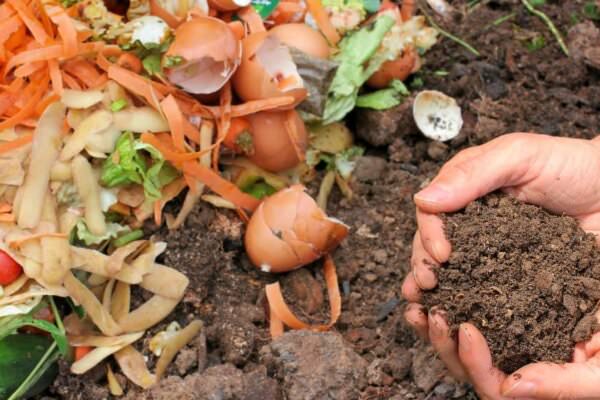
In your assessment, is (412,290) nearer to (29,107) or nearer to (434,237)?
(434,237)

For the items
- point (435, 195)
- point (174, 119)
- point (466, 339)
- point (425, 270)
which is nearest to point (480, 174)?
point (435, 195)

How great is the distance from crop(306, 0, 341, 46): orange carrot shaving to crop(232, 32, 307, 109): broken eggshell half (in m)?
0.18

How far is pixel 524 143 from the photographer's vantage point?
1.67m

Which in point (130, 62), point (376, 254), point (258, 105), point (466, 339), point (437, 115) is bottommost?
point (376, 254)

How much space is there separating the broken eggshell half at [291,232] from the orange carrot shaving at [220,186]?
0.07m

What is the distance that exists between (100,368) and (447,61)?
3.96ft

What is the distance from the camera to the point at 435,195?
5.24 feet

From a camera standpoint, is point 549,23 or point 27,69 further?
point 549,23

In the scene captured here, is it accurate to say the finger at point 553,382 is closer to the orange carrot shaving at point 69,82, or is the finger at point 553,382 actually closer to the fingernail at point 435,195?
the fingernail at point 435,195

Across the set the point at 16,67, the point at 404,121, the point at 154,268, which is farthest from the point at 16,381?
the point at 404,121

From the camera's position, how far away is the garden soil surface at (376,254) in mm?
1790

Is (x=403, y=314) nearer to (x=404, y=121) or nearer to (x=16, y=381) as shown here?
(x=404, y=121)

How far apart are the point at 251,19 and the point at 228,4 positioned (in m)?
0.07

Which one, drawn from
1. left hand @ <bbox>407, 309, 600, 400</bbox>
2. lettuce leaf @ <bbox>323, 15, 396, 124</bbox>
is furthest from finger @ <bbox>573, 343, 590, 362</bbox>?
lettuce leaf @ <bbox>323, 15, 396, 124</bbox>
